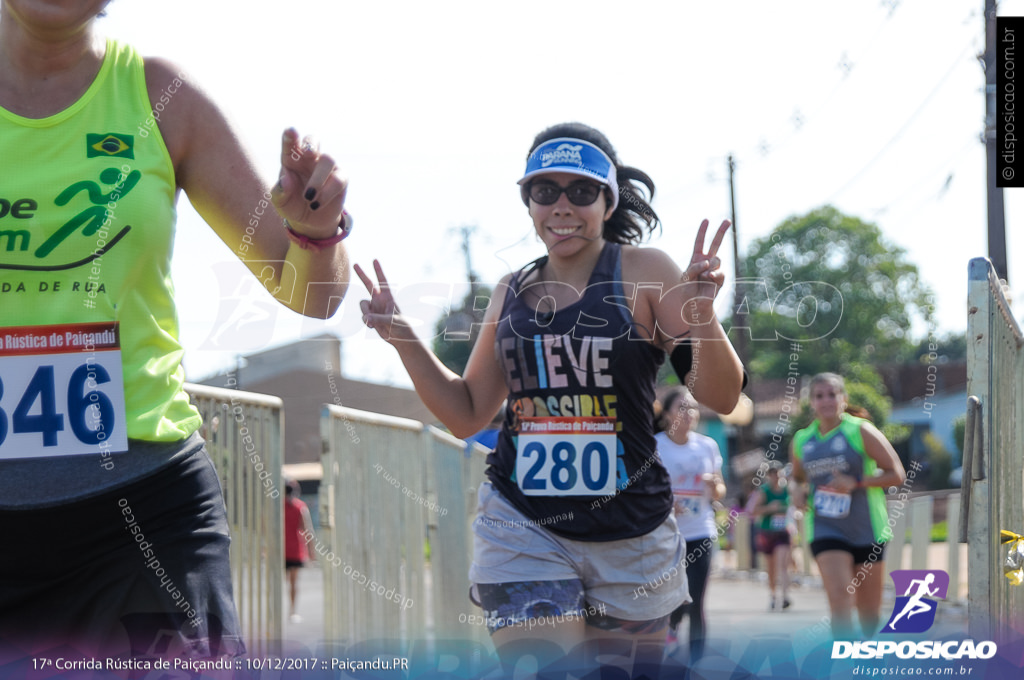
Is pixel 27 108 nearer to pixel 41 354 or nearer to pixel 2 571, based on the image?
pixel 41 354

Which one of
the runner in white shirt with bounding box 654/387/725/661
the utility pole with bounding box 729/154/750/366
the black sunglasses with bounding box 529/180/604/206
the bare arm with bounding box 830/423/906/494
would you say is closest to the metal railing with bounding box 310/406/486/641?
the runner in white shirt with bounding box 654/387/725/661

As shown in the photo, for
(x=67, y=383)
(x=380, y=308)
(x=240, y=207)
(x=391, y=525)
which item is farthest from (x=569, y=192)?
(x=391, y=525)

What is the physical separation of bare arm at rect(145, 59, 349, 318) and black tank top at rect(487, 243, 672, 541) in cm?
110

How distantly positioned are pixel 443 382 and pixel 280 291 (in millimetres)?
1255

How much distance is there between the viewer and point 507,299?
11.4 ft

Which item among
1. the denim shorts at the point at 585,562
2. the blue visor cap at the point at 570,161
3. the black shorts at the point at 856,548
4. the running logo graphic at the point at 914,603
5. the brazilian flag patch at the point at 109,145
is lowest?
the black shorts at the point at 856,548

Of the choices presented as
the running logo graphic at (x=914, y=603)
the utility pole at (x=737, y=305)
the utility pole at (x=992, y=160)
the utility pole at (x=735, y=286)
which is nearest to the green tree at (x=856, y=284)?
the utility pole at (x=737, y=305)

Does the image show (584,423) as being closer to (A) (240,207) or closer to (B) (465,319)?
(B) (465,319)

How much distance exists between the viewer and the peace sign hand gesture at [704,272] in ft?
9.29

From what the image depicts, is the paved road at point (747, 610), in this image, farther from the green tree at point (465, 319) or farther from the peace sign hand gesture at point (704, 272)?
the peace sign hand gesture at point (704, 272)

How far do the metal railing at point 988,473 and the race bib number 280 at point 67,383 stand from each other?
2715mm

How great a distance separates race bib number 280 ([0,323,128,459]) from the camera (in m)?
1.91

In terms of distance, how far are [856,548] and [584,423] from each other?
435 centimetres

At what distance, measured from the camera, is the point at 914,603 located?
13.7 feet
